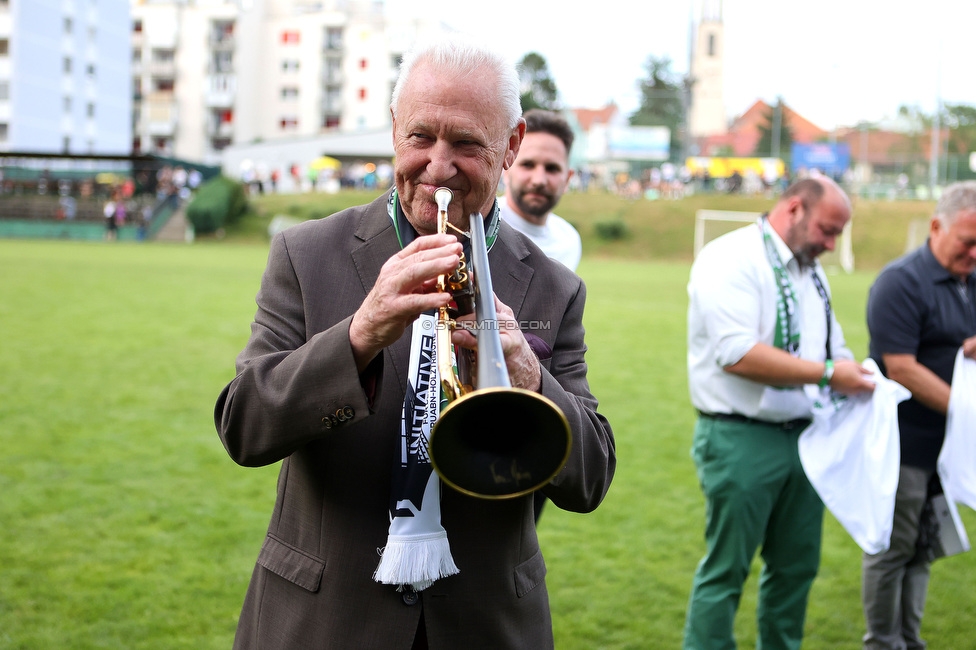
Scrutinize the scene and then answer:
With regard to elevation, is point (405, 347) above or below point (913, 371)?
above

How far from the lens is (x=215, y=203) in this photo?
4659 centimetres

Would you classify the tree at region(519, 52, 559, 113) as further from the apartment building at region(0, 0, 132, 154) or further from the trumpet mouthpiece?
the trumpet mouthpiece

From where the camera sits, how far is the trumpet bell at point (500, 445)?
69.8 inches

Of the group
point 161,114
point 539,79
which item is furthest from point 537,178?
point 539,79

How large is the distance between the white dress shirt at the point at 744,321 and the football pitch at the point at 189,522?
1.59 metres

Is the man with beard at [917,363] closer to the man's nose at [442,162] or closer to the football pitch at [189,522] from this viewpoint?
the football pitch at [189,522]

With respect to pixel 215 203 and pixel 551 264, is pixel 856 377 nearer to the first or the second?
pixel 551 264

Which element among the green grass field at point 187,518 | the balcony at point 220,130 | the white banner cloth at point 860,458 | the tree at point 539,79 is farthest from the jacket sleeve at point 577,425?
the tree at point 539,79

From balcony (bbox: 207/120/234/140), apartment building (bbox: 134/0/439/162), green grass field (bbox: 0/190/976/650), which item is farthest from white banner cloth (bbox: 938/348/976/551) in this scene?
balcony (bbox: 207/120/234/140)

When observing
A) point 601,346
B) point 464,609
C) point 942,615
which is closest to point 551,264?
point 464,609

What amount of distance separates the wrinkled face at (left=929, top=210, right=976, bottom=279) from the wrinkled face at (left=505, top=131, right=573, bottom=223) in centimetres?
207

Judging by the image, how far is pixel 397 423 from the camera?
224 centimetres

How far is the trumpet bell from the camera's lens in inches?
69.8

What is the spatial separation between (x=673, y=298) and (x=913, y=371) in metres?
19.9
